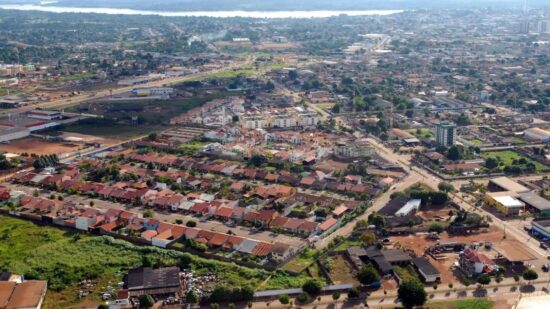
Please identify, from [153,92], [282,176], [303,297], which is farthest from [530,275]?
[153,92]

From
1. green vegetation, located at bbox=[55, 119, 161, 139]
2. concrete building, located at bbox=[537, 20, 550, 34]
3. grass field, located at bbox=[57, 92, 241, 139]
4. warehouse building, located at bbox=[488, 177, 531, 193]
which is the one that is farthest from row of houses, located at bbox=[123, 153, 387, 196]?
concrete building, located at bbox=[537, 20, 550, 34]

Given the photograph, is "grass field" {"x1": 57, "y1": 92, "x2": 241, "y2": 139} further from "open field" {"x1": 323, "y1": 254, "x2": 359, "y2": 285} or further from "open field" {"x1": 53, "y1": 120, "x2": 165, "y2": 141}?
"open field" {"x1": 323, "y1": 254, "x2": 359, "y2": 285}

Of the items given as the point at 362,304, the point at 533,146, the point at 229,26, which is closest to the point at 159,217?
the point at 362,304

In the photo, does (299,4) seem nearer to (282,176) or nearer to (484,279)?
(282,176)

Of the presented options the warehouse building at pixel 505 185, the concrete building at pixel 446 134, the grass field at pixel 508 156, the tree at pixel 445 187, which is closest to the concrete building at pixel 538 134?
the grass field at pixel 508 156

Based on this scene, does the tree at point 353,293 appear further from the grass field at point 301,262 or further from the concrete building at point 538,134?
the concrete building at point 538,134

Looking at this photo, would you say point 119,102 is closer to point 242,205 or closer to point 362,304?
point 242,205
